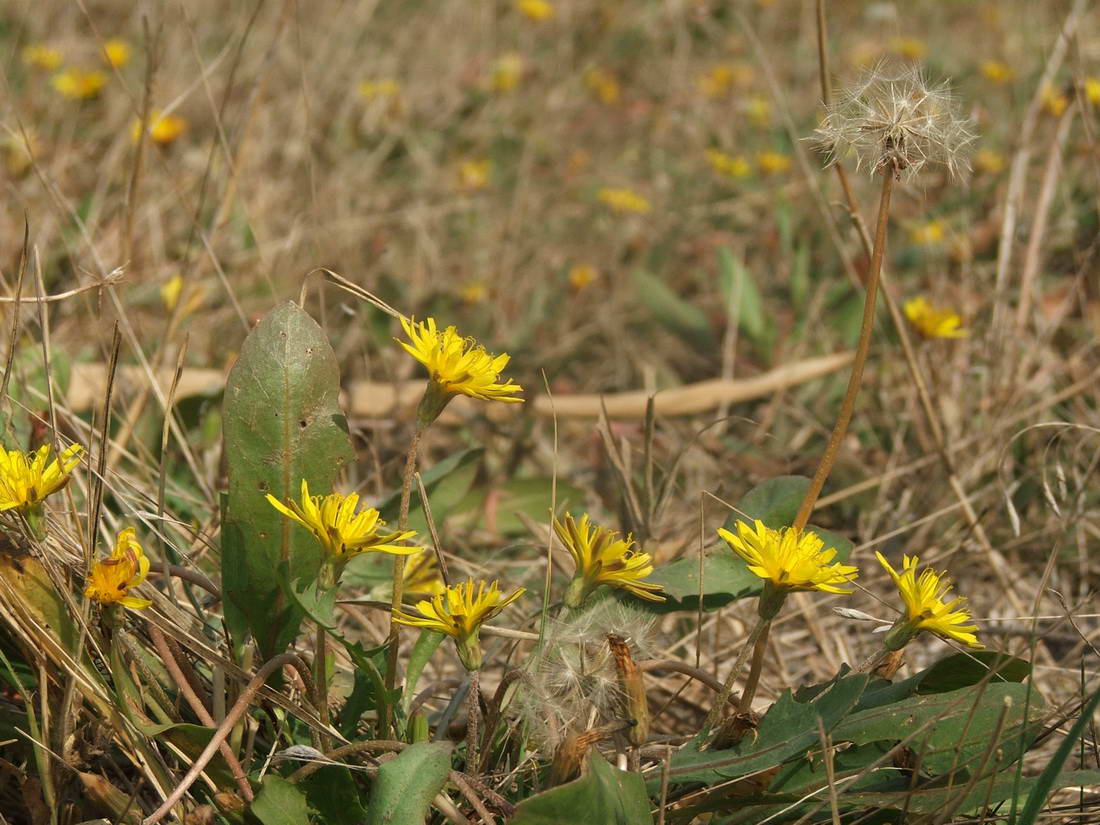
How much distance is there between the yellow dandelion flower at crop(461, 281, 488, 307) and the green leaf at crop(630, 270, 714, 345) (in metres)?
0.43

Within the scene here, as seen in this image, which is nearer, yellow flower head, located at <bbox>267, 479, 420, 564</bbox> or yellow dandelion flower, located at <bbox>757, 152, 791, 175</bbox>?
yellow flower head, located at <bbox>267, 479, 420, 564</bbox>

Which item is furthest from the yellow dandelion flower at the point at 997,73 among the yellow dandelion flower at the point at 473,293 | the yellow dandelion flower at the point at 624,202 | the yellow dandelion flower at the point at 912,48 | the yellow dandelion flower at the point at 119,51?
the yellow dandelion flower at the point at 119,51

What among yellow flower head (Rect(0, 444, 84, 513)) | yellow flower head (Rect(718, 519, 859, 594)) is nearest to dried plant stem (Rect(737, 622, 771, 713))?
yellow flower head (Rect(718, 519, 859, 594))

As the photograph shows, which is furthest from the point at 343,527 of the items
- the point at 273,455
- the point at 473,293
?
the point at 473,293

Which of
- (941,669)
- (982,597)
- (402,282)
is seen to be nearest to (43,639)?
(941,669)

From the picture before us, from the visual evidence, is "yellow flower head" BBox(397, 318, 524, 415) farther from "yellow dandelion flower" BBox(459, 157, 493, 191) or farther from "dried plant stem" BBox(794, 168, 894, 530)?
"yellow dandelion flower" BBox(459, 157, 493, 191)

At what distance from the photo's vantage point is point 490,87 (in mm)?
4184

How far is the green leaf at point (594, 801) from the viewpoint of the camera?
100 cm

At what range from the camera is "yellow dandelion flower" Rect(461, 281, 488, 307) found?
2.85 meters

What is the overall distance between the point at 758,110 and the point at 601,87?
2.52 feet

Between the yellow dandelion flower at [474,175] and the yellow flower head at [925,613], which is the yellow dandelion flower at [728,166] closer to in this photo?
the yellow dandelion flower at [474,175]

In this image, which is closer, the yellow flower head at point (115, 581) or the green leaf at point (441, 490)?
the yellow flower head at point (115, 581)

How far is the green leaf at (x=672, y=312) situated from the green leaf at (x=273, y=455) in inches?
69.1

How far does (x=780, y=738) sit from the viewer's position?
3.65 ft
